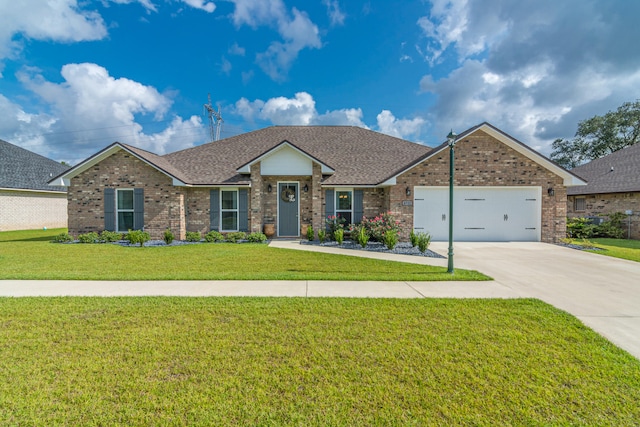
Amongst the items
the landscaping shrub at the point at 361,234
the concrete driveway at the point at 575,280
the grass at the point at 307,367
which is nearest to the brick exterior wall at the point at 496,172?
the concrete driveway at the point at 575,280

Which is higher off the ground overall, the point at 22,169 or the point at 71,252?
the point at 22,169

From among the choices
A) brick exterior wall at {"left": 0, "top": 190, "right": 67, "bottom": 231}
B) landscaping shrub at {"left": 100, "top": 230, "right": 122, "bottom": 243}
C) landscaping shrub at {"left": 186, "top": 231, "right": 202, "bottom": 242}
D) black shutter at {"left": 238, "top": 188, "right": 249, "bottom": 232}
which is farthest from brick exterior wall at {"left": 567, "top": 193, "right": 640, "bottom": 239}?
brick exterior wall at {"left": 0, "top": 190, "right": 67, "bottom": 231}

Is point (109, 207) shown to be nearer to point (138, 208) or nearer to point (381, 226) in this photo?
point (138, 208)

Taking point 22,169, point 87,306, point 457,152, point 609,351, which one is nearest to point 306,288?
point 87,306

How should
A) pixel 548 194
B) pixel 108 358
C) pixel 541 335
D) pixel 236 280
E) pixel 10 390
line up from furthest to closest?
pixel 548 194 → pixel 236 280 → pixel 541 335 → pixel 108 358 → pixel 10 390

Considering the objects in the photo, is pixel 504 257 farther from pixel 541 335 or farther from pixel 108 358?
pixel 108 358

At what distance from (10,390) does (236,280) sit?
3.89 m

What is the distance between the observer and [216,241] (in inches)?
511

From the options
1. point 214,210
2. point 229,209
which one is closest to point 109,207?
point 214,210

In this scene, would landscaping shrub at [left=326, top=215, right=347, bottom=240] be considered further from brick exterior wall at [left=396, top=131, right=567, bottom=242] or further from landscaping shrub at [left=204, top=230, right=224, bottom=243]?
landscaping shrub at [left=204, top=230, right=224, bottom=243]

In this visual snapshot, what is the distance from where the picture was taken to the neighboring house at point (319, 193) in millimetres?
12555

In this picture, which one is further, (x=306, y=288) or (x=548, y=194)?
(x=548, y=194)

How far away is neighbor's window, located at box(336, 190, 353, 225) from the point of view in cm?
1377

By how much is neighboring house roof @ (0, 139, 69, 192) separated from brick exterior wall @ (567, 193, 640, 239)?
118 feet
